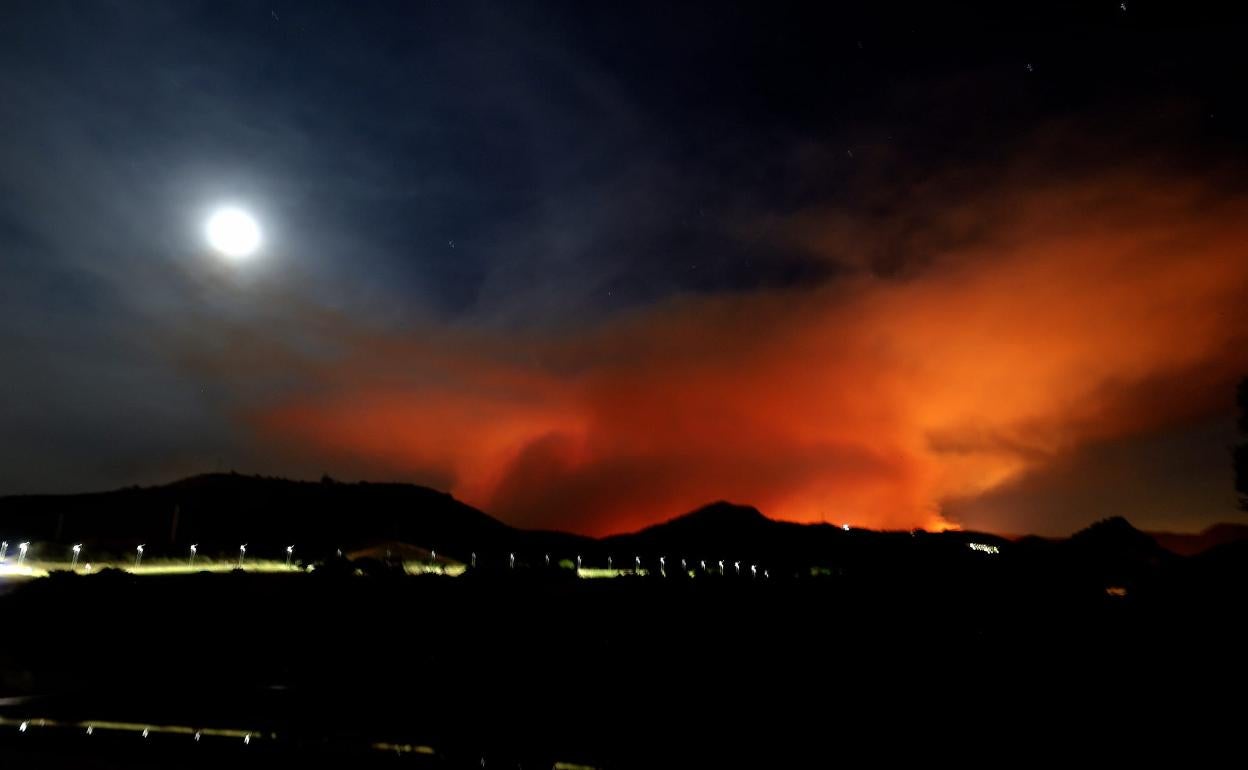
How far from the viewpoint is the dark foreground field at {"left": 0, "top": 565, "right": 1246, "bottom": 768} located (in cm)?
1758

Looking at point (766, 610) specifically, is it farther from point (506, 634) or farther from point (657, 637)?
point (506, 634)

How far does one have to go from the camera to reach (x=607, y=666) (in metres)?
30.2

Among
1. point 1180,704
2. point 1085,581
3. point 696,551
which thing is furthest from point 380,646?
point 696,551

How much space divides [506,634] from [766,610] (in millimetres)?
12086

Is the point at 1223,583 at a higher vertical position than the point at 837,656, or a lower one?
higher

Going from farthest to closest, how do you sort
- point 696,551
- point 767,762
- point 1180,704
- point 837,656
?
point 696,551 < point 837,656 < point 1180,704 < point 767,762

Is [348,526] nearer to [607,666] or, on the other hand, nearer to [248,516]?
[248,516]

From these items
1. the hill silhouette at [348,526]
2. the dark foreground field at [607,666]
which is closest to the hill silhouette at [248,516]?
the hill silhouette at [348,526]

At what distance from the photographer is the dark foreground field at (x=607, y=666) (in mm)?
17578

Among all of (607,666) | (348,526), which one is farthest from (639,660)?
(348,526)

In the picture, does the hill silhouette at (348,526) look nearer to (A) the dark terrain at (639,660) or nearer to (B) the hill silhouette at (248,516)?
(B) the hill silhouette at (248,516)

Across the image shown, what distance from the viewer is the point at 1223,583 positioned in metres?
29.3

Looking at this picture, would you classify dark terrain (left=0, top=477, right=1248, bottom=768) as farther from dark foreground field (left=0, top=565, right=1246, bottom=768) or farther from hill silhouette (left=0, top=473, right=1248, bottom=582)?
hill silhouette (left=0, top=473, right=1248, bottom=582)

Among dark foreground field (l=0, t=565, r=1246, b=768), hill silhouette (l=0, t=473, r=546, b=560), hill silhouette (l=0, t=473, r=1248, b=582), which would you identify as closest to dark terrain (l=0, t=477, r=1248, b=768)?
dark foreground field (l=0, t=565, r=1246, b=768)
